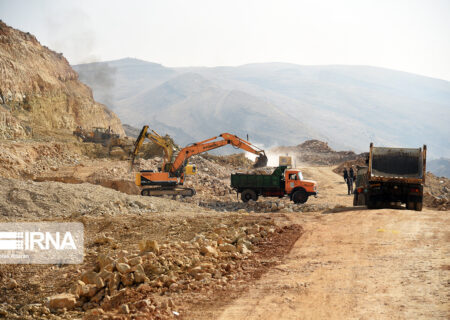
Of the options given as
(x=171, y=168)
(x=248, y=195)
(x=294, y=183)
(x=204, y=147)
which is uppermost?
(x=204, y=147)

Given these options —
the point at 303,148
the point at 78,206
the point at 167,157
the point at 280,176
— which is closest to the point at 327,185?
the point at 280,176

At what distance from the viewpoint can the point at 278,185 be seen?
71.4 ft

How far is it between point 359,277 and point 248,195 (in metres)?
14.7

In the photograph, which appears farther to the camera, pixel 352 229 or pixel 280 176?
pixel 280 176

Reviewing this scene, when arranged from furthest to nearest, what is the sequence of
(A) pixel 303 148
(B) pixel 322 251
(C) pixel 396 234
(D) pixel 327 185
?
1. (A) pixel 303 148
2. (D) pixel 327 185
3. (C) pixel 396 234
4. (B) pixel 322 251

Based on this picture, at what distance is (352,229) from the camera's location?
1191 cm

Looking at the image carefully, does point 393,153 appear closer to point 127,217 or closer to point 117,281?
point 127,217

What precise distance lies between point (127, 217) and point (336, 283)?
8.37 metres

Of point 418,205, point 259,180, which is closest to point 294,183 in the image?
point 259,180

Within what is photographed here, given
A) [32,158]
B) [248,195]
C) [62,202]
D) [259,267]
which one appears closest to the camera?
[259,267]

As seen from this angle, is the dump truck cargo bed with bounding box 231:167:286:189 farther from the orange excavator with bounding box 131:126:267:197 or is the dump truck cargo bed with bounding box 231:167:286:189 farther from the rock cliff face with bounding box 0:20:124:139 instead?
the rock cliff face with bounding box 0:20:124:139

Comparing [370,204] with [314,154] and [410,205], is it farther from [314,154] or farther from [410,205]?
[314,154]

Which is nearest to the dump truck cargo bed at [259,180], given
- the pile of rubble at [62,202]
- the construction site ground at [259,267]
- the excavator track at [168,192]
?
the excavator track at [168,192]

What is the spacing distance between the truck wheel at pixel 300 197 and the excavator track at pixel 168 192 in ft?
19.0
